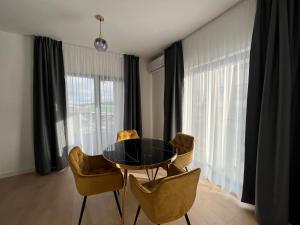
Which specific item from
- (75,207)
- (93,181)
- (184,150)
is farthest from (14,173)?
(184,150)

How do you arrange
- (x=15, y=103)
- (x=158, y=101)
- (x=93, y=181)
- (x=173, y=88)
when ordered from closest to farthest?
(x=93, y=181) < (x=15, y=103) < (x=173, y=88) < (x=158, y=101)

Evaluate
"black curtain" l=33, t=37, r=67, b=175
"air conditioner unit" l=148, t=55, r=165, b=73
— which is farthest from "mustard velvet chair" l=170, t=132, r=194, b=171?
"black curtain" l=33, t=37, r=67, b=175

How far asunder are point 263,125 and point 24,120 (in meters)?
3.63

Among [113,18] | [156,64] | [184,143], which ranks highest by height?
[113,18]

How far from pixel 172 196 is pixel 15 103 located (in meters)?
3.06

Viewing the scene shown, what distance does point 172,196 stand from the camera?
3.45 feet

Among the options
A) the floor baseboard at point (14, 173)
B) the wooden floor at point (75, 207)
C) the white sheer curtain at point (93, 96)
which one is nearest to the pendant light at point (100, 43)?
the white sheer curtain at point (93, 96)

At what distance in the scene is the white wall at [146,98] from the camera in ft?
12.6

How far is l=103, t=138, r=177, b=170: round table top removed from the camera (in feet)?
4.46

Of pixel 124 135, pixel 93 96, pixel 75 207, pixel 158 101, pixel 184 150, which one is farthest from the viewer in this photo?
pixel 158 101

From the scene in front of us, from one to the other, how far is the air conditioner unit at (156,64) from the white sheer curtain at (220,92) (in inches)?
26.4

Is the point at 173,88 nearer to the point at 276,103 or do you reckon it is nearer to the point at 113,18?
the point at 113,18

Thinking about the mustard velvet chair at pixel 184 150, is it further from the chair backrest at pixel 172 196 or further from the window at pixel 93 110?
the window at pixel 93 110

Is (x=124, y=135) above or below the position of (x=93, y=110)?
below
